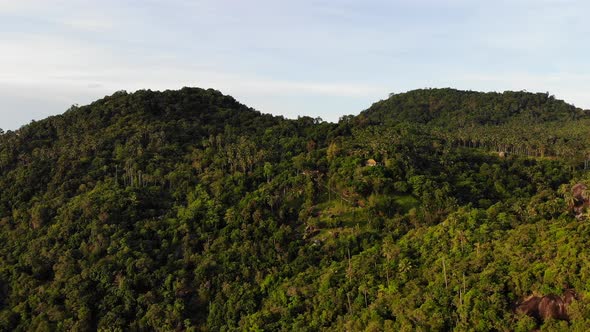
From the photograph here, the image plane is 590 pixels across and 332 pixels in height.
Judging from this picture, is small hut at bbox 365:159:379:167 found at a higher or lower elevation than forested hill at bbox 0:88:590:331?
higher

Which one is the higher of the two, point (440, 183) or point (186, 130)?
point (186, 130)

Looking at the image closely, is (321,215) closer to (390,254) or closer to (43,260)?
(390,254)

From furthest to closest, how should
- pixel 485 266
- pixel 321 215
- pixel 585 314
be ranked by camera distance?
pixel 321 215, pixel 485 266, pixel 585 314

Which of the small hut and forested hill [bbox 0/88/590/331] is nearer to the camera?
forested hill [bbox 0/88/590/331]

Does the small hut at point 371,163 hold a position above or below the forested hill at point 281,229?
above

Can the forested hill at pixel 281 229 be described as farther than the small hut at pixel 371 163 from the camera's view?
No

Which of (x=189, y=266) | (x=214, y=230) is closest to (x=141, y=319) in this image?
(x=189, y=266)

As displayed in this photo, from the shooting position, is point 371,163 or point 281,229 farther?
point 371,163

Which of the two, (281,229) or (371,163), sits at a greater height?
(371,163)
